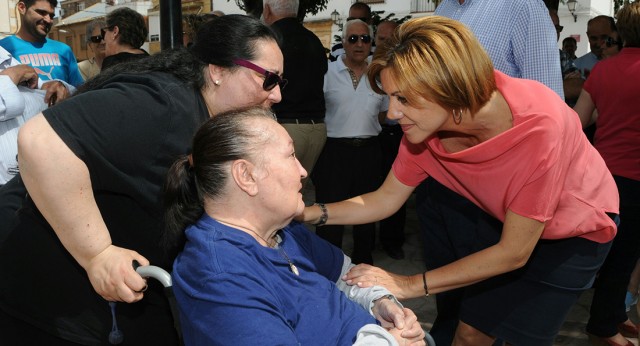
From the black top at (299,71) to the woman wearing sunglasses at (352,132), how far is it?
1.27 feet

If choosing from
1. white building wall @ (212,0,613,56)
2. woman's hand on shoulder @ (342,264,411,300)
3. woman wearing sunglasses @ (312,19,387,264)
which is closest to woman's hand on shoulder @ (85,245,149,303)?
woman's hand on shoulder @ (342,264,411,300)

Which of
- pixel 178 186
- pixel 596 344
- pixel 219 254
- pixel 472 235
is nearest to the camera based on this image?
pixel 219 254

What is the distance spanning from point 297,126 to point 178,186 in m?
2.69

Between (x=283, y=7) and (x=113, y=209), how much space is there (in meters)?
2.90

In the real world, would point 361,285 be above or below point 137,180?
below

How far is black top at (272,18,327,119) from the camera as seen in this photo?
4.24m

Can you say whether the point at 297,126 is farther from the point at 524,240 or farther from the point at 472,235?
the point at 524,240

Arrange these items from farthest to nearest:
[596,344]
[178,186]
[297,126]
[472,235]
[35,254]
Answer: [297,126], [596,344], [472,235], [35,254], [178,186]

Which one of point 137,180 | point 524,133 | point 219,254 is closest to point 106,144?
point 137,180

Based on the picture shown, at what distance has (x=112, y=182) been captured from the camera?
163 centimetres

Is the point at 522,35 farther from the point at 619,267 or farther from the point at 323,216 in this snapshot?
the point at 619,267

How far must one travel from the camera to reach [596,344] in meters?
3.54

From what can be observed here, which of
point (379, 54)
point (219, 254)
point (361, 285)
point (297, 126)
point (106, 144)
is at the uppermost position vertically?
point (379, 54)

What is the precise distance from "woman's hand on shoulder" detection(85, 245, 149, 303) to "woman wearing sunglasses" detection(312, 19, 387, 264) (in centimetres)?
309
